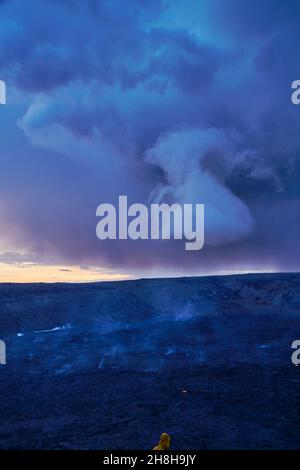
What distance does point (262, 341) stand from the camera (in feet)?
82.7

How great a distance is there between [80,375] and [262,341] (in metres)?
12.4

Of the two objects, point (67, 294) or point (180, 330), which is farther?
point (67, 294)

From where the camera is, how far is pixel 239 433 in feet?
36.6

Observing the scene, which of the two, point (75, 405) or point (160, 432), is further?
point (75, 405)

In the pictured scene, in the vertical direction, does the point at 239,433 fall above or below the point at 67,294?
below

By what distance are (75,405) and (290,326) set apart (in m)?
21.9
